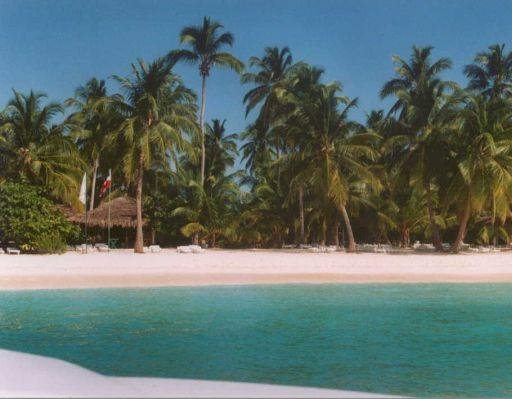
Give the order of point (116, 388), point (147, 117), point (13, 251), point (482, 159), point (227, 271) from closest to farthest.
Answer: point (116, 388) → point (227, 271) → point (13, 251) → point (482, 159) → point (147, 117)

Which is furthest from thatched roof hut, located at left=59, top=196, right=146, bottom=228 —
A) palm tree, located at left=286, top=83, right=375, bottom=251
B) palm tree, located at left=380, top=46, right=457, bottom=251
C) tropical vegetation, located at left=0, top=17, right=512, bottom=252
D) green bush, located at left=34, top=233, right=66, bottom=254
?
palm tree, located at left=380, top=46, right=457, bottom=251

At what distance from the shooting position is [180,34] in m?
28.8

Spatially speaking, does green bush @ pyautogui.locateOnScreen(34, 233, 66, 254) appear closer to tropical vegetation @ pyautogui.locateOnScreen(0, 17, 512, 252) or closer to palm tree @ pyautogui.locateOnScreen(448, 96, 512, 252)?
tropical vegetation @ pyautogui.locateOnScreen(0, 17, 512, 252)

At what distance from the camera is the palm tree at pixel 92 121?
76.4 feet

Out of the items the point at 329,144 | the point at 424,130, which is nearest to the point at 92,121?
the point at 329,144

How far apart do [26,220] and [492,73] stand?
80.1 ft

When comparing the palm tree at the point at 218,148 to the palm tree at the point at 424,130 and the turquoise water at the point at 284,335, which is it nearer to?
the palm tree at the point at 424,130

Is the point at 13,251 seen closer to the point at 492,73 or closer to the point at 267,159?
the point at 267,159

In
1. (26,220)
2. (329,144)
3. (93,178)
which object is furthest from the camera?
(93,178)

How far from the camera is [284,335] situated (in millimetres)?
7191

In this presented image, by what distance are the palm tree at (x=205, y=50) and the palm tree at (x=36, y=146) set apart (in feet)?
25.1

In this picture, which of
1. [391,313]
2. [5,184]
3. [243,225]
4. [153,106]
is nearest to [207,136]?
[243,225]

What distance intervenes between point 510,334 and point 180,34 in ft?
80.9

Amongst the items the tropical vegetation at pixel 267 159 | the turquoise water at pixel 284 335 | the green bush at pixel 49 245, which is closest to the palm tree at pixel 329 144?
the tropical vegetation at pixel 267 159
